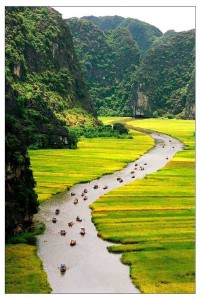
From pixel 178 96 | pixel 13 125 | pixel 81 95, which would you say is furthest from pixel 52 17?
pixel 13 125

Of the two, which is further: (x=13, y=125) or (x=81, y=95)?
(x=81, y=95)

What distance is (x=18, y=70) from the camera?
329 ft

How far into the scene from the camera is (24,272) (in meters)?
25.0

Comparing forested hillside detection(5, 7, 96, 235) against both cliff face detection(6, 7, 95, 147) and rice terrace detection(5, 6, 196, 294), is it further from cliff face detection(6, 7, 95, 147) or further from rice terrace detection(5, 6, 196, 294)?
rice terrace detection(5, 6, 196, 294)

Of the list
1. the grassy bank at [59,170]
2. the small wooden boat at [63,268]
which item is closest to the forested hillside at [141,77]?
the grassy bank at [59,170]

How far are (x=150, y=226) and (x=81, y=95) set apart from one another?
314 ft

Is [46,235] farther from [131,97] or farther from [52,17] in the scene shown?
[131,97]

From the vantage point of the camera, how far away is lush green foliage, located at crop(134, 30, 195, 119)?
177375 millimetres

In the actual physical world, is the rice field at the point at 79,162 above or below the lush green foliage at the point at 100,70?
below

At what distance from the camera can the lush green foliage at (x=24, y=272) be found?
74.9 feet

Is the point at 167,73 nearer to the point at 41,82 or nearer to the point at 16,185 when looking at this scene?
the point at 41,82

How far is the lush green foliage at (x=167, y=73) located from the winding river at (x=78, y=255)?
137m

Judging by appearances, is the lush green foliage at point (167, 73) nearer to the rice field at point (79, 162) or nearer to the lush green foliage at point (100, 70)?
the lush green foliage at point (100, 70)

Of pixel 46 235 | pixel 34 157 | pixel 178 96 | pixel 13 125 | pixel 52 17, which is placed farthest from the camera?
pixel 178 96
